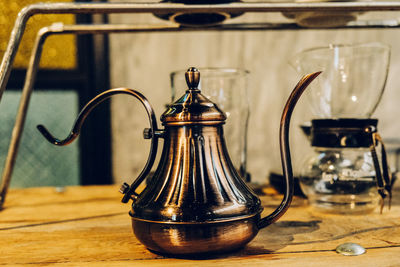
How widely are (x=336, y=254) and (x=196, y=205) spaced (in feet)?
0.52

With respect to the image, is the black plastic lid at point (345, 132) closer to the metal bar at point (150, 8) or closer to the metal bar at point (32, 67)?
the metal bar at point (150, 8)

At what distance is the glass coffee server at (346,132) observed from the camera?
0.60m

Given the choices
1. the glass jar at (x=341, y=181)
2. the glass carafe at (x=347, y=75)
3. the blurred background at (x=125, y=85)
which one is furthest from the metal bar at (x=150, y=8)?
the blurred background at (x=125, y=85)

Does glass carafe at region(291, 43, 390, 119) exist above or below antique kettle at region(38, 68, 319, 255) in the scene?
above

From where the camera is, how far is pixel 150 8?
531 millimetres

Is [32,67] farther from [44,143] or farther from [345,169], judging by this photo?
[44,143]

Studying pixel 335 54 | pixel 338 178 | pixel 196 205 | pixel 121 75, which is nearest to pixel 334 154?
pixel 338 178

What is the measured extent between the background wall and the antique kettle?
37.6 inches

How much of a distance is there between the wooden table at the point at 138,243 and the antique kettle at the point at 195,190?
2 cm

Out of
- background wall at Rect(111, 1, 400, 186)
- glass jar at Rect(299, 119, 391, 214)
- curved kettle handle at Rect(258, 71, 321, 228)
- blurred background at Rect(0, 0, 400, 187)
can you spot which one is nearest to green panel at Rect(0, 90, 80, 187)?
blurred background at Rect(0, 0, 400, 187)

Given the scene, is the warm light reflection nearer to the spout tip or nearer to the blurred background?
the blurred background

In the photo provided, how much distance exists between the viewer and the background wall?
1.41m

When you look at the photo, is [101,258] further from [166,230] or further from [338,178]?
[338,178]

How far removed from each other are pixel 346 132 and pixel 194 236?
326mm
